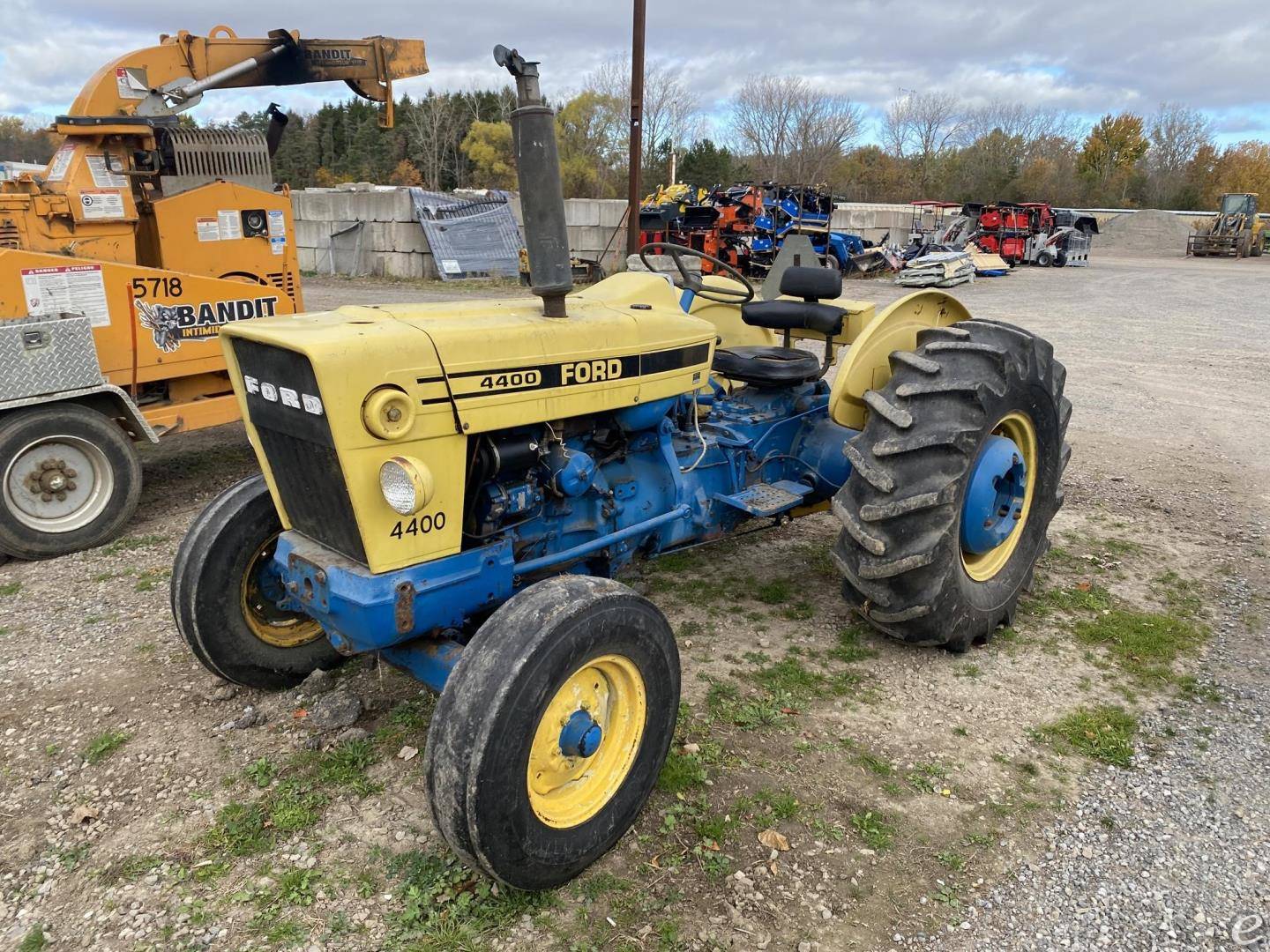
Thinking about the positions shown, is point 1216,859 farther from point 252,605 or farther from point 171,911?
point 252,605

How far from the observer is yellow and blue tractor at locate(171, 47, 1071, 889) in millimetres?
2439

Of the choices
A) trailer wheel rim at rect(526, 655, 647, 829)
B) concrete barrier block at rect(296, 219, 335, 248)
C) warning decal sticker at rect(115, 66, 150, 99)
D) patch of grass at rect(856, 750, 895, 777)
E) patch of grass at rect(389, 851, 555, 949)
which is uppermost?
warning decal sticker at rect(115, 66, 150, 99)

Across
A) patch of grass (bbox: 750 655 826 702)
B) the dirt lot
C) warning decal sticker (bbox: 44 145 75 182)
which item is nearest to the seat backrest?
the dirt lot

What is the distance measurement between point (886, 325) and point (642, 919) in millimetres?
2840

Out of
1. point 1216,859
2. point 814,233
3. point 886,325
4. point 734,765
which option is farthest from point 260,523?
point 814,233

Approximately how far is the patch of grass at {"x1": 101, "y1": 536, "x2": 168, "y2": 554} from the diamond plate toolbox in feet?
2.99

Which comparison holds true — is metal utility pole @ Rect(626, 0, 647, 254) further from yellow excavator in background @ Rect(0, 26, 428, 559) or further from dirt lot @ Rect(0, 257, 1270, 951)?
dirt lot @ Rect(0, 257, 1270, 951)

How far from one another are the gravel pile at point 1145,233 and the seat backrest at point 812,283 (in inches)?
1436

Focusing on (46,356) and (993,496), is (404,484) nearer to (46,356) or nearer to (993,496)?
(993,496)

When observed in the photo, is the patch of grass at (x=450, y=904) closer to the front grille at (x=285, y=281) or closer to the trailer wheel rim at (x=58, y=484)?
the trailer wheel rim at (x=58, y=484)

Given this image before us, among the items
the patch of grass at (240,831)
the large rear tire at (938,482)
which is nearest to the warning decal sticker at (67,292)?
the patch of grass at (240,831)

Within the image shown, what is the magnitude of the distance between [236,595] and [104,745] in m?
0.69

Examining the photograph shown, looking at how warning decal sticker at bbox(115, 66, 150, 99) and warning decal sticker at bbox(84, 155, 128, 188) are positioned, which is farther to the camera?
warning decal sticker at bbox(115, 66, 150, 99)

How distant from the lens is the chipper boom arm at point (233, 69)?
598cm
